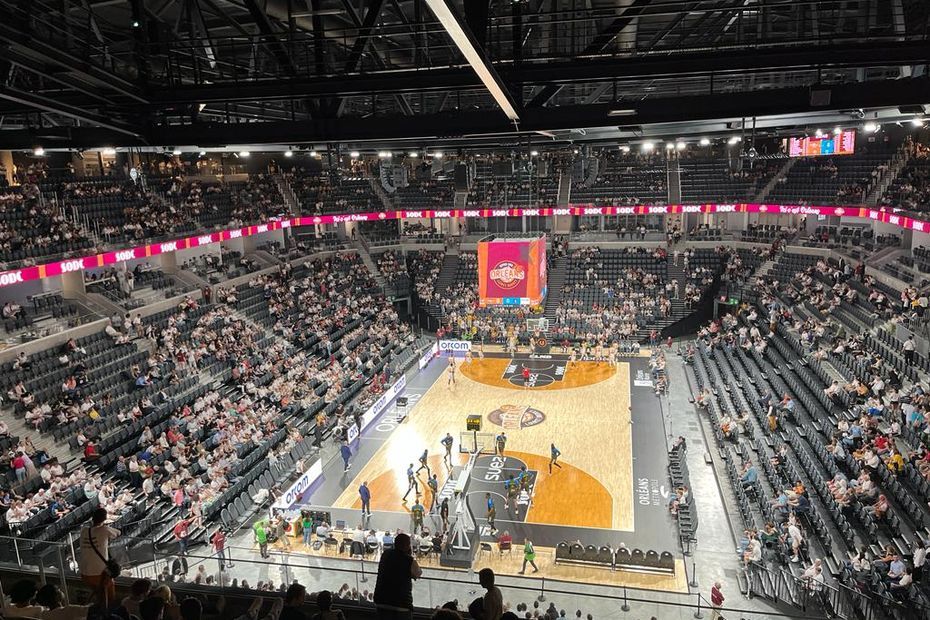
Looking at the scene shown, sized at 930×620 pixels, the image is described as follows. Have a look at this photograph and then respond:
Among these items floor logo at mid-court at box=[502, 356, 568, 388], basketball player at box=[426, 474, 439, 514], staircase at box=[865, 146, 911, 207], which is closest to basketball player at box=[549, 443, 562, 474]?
basketball player at box=[426, 474, 439, 514]

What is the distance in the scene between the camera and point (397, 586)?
5977 mm

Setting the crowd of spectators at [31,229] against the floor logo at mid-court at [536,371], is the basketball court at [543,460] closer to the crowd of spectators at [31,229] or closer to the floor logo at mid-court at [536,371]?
the floor logo at mid-court at [536,371]

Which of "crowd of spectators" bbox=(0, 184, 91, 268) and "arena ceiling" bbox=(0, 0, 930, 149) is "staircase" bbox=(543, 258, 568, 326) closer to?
"crowd of spectators" bbox=(0, 184, 91, 268)

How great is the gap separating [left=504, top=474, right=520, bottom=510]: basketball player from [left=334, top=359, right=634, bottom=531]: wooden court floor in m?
0.56

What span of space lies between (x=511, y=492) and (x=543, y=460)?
3181 millimetres

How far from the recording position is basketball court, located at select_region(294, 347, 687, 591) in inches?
666

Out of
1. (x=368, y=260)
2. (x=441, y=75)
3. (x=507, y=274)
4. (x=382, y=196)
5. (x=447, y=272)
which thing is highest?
(x=441, y=75)

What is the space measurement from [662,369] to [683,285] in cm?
1157

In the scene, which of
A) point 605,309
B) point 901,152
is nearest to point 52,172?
point 605,309

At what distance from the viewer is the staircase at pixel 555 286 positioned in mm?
37750

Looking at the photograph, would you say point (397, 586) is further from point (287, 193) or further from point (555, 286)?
point (287, 193)

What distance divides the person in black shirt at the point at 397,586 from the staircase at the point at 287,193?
3629 centimetres

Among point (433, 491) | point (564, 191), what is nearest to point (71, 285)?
point (433, 491)

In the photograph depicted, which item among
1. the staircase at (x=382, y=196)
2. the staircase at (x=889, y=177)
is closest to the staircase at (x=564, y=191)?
the staircase at (x=382, y=196)
